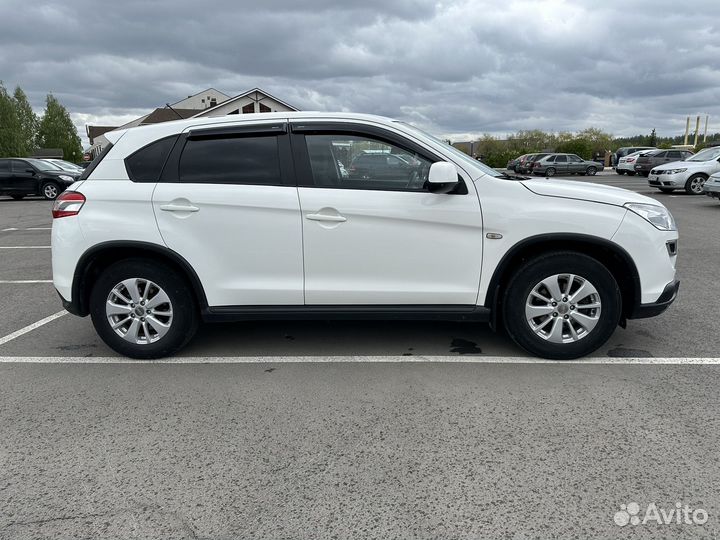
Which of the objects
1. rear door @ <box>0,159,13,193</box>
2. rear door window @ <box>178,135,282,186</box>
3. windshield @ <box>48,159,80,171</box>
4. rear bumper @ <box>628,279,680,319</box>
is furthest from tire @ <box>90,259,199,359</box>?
windshield @ <box>48,159,80,171</box>

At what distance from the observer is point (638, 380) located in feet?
12.4

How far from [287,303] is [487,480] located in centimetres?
204

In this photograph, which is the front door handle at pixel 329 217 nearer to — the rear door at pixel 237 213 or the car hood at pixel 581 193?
the rear door at pixel 237 213

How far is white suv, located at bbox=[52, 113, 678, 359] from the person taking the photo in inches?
155

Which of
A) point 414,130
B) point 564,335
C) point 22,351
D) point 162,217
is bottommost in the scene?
point 22,351

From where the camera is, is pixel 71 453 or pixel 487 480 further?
pixel 71 453

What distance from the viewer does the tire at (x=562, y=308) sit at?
13.0 ft

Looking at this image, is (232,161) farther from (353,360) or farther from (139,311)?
(353,360)

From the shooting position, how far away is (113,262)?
4258 mm

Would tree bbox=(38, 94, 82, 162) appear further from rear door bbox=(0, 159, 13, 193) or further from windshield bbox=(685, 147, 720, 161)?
windshield bbox=(685, 147, 720, 161)

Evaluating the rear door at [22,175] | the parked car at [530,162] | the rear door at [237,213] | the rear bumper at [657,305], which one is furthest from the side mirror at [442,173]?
the parked car at [530,162]

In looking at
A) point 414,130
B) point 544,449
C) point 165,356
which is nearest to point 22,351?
point 165,356

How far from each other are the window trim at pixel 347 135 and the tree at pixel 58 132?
90.6m

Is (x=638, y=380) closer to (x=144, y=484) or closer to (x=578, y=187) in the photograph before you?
(x=578, y=187)
